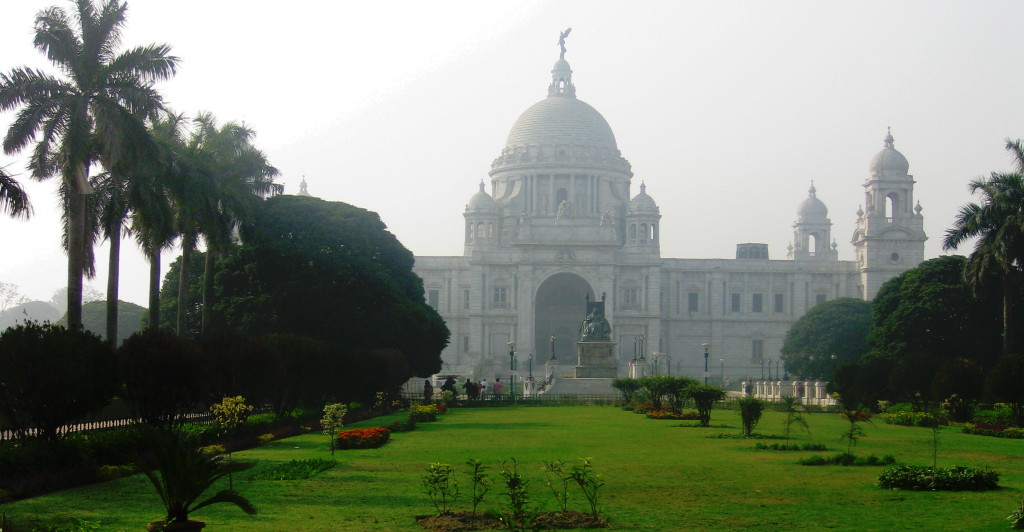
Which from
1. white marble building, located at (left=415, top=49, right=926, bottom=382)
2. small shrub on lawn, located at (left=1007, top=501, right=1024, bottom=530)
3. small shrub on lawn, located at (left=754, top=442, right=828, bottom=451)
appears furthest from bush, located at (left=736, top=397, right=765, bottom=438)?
white marble building, located at (left=415, top=49, right=926, bottom=382)

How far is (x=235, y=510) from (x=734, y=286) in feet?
314

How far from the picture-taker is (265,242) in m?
55.0

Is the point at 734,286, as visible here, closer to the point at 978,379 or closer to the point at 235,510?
the point at 978,379

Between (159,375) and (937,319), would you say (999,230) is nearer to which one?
(937,319)

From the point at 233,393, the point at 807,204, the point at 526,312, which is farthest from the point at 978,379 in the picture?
the point at 807,204

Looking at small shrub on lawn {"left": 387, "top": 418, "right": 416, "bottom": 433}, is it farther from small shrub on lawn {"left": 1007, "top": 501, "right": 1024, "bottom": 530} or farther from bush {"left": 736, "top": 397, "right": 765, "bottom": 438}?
small shrub on lawn {"left": 1007, "top": 501, "right": 1024, "bottom": 530}

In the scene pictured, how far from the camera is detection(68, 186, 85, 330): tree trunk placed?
1233 inches

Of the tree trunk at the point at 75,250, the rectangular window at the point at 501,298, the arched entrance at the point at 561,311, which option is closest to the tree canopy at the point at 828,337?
the arched entrance at the point at 561,311

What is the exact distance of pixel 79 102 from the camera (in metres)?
32.2

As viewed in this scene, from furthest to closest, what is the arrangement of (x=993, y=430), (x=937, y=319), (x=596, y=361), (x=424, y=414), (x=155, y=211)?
(x=596, y=361) < (x=937, y=319) < (x=424, y=414) < (x=155, y=211) < (x=993, y=430)

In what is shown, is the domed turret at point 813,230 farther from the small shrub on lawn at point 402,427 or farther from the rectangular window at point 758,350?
the small shrub on lawn at point 402,427

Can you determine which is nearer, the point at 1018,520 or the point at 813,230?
the point at 1018,520

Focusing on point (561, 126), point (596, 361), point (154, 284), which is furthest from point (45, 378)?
point (561, 126)

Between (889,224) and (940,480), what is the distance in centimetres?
8724
